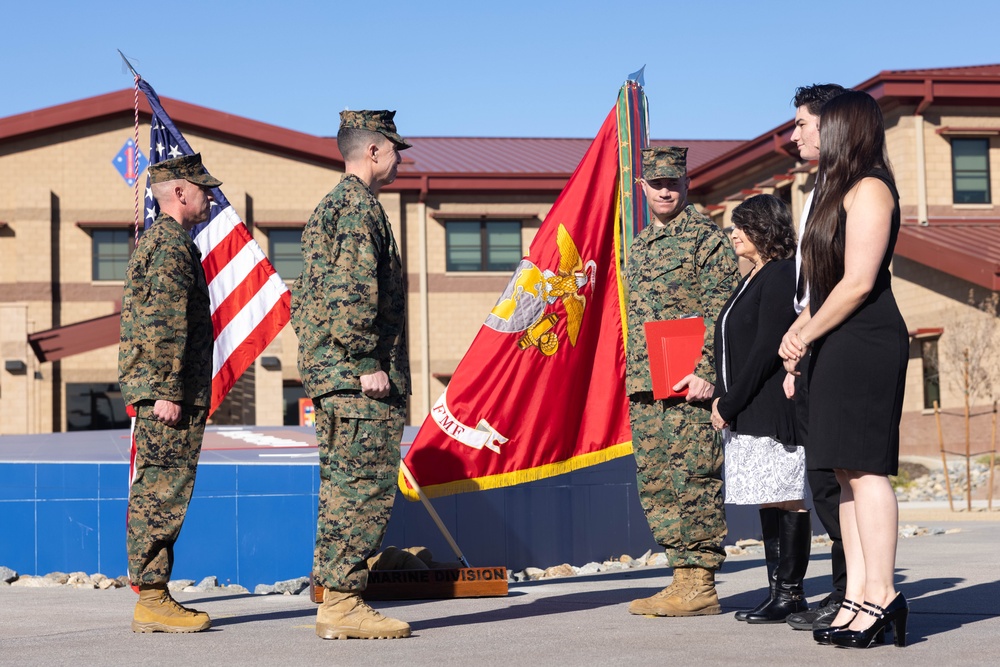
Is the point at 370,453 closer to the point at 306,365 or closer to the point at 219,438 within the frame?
the point at 306,365

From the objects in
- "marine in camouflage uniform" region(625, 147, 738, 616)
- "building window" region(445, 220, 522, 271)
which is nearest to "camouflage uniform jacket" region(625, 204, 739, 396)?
"marine in camouflage uniform" region(625, 147, 738, 616)

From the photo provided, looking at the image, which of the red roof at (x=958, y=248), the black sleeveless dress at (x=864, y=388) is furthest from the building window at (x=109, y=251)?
the black sleeveless dress at (x=864, y=388)

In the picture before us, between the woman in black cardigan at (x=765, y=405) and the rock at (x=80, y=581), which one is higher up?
the woman in black cardigan at (x=765, y=405)

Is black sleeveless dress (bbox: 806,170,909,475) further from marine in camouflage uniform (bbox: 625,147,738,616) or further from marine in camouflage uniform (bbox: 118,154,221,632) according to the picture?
marine in camouflage uniform (bbox: 118,154,221,632)

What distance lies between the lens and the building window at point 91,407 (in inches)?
1132

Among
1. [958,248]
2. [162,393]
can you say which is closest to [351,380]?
[162,393]

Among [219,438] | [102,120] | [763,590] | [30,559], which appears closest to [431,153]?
A: [102,120]

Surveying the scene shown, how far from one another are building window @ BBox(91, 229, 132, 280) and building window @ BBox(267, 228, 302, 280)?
3.24 m

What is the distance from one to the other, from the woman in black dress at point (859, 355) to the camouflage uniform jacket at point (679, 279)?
1356 mm

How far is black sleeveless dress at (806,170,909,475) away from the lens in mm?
4383

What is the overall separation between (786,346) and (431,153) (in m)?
29.4

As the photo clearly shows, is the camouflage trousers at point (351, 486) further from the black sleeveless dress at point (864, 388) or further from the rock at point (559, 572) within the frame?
the rock at point (559, 572)

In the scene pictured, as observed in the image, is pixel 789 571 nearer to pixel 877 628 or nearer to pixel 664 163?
pixel 877 628

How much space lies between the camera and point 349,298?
5.17 metres
